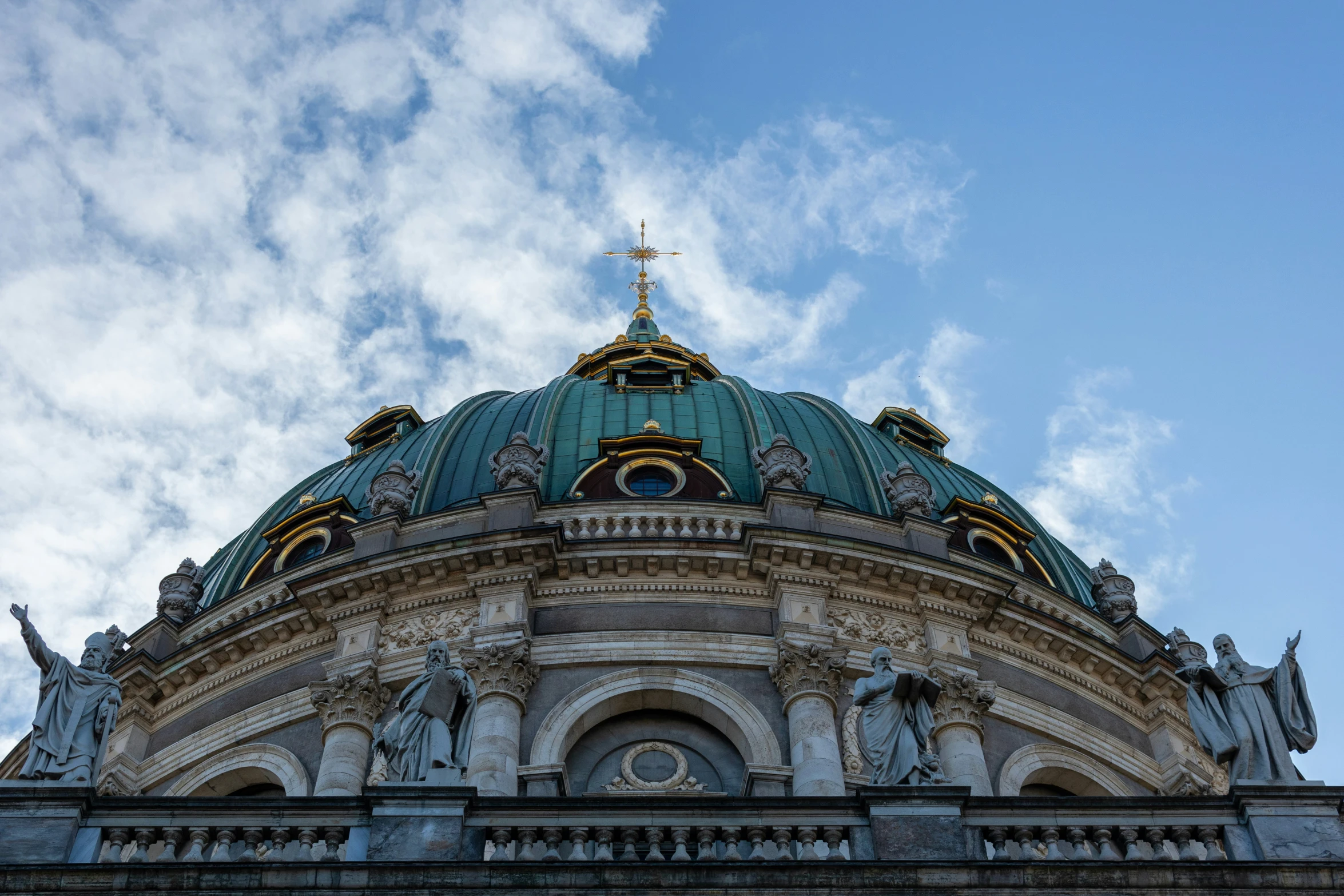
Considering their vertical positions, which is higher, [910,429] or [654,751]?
[910,429]

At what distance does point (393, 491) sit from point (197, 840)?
16041 mm

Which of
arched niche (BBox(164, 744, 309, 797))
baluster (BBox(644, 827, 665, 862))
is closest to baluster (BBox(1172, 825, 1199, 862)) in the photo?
baluster (BBox(644, 827, 665, 862))

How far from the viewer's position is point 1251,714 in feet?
53.7

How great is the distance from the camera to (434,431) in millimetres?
35594

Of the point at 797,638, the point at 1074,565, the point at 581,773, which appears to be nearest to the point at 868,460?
the point at 1074,565

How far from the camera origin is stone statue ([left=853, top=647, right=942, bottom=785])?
51.0 ft

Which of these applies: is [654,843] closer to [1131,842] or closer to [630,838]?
[630,838]

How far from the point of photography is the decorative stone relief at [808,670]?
81.9 ft

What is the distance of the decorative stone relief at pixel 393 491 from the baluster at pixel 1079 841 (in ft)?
59.0

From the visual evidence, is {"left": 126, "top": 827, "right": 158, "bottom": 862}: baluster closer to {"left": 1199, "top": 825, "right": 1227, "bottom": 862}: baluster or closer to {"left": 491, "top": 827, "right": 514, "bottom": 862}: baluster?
{"left": 491, "top": 827, "right": 514, "bottom": 862}: baluster

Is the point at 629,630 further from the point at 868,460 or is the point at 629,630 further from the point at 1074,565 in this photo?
the point at 1074,565

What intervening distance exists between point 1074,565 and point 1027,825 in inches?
889

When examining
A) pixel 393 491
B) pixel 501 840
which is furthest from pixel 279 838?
pixel 393 491

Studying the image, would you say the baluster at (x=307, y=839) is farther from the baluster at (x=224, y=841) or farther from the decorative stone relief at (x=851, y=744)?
the decorative stone relief at (x=851, y=744)
